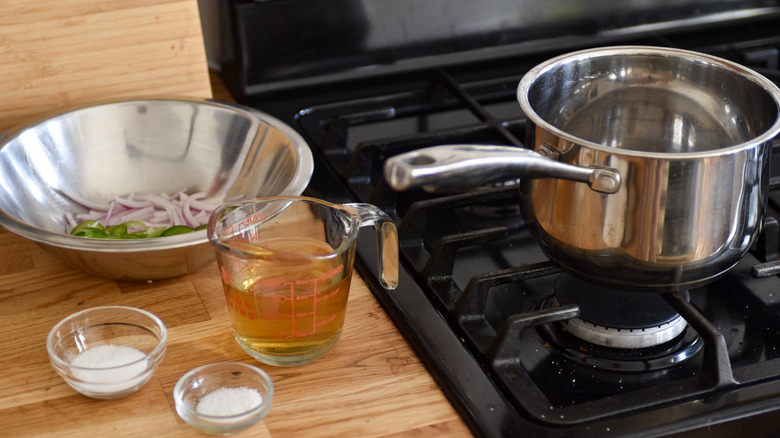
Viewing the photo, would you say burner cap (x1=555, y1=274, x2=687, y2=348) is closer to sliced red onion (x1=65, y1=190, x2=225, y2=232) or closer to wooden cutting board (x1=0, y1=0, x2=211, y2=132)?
sliced red onion (x1=65, y1=190, x2=225, y2=232)

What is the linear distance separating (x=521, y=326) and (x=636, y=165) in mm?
140

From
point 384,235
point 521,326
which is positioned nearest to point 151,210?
point 384,235

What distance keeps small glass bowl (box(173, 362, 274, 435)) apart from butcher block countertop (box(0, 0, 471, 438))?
0.01 m

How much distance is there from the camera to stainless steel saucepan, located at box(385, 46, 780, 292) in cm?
55

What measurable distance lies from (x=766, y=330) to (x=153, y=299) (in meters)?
0.49

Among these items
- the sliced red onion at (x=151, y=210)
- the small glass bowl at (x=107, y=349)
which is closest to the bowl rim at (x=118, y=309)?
the small glass bowl at (x=107, y=349)

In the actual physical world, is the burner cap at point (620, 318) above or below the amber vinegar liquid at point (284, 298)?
below

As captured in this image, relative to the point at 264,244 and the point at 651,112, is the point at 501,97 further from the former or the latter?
the point at 264,244

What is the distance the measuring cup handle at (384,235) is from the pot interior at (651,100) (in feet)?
0.47

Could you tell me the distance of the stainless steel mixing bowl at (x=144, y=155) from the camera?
2.57ft

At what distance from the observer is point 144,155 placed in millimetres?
854

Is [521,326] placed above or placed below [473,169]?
below

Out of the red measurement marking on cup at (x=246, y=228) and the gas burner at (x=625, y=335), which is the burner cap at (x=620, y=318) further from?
the red measurement marking on cup at (x=246, y=228)

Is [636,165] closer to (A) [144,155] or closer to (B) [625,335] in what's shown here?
(B) [625,335]
